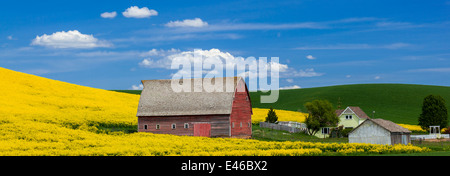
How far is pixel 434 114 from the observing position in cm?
7894

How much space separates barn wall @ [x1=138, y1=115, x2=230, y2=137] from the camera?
2174 inches

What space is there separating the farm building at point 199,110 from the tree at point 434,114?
111ft

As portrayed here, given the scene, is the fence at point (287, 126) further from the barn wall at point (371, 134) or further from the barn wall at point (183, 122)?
the barn wall at point (371, 134)

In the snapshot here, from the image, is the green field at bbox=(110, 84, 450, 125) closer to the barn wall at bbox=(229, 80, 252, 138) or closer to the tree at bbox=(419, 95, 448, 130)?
the tree at bbox=(419, 95, 448, 130)

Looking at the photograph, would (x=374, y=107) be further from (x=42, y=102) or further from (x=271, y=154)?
(x=271, y=154)

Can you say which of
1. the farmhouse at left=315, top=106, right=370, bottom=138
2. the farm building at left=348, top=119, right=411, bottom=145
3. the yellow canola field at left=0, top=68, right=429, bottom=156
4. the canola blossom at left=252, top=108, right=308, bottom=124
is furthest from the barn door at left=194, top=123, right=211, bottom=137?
the farmhouse at left=315, top=106, right=370, bottom=138

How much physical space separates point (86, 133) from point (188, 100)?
13292mm

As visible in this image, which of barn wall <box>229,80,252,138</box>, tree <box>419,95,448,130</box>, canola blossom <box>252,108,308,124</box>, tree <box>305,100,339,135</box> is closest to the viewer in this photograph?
barn wall <box>229,80,252,138</box>

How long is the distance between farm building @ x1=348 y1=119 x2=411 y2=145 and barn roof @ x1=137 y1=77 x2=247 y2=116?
13.6 meters

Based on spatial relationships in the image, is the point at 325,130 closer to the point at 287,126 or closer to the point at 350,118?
the point at 287,126

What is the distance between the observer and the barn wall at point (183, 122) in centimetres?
5522

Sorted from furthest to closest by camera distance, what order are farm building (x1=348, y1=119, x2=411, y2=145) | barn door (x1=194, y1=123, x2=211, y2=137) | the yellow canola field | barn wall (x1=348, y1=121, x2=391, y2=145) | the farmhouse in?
the farmhouse
barn door (x1=194, y1=123, x2=211, y2=137)
barn wall (x1=348, y1=121, x2=391, y2=145)
farm building (x1=348, y1=119, x2=411, y2=145)
the yellow canola field
